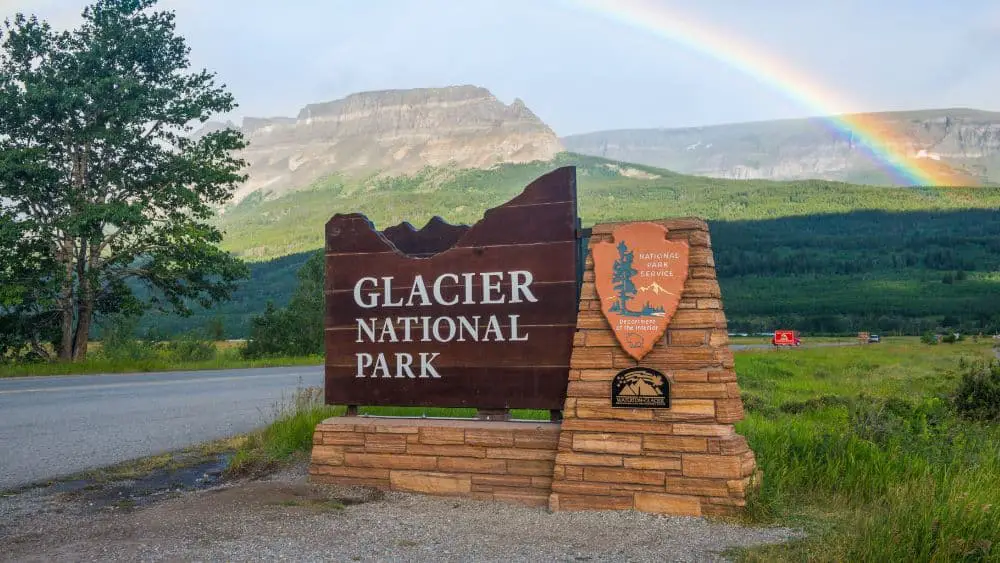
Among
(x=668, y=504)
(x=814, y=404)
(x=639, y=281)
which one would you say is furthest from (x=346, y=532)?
(x=814, y=404)

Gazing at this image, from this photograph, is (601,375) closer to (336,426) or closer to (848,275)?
(336,426)

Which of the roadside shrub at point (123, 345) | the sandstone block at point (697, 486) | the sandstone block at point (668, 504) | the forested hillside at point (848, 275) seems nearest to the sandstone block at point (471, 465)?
the sandstone block at point (668, 504)

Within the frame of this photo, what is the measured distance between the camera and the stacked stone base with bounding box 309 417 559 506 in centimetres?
554

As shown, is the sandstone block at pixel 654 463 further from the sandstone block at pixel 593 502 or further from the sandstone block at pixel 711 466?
the sandstone block at pixel 593 502

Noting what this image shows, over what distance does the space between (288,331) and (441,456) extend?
25.3 metres

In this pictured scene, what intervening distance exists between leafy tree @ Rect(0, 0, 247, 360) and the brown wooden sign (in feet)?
48.1

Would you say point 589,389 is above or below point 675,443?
above

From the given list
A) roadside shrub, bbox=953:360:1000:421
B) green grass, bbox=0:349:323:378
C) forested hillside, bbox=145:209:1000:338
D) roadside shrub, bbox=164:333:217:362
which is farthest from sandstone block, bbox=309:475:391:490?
forested hillside, bbox=145:209:1000:338

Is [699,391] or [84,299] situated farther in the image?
[84,299]

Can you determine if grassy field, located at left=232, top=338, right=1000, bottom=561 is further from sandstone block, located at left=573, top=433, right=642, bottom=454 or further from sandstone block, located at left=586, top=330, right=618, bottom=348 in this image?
sandstone block, located at left=586, top=330, right=618, bottom=348

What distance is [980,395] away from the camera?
8.93 meters

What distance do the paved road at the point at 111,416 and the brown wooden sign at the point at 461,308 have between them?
3073mm

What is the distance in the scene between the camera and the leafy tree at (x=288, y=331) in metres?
29.8

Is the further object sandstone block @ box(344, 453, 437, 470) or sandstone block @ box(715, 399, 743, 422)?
sandstone block @ box(344, 453, 437, 470)
